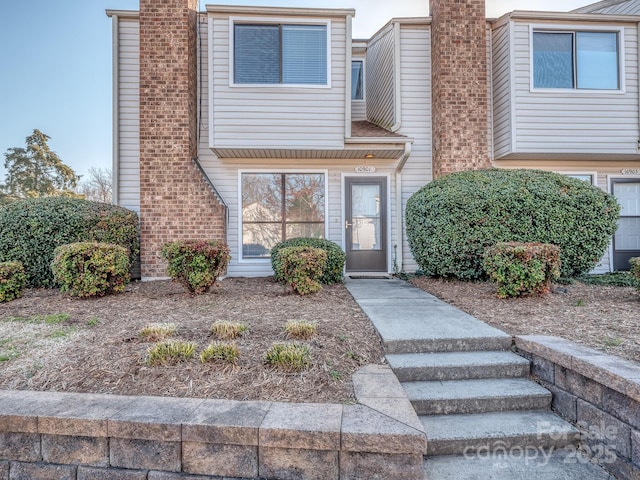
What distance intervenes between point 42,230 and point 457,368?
20.9 feet

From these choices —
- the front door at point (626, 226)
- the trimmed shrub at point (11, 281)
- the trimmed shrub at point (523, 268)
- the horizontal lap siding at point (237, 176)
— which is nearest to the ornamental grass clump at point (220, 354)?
the trimmed shrub at point (523, 268)

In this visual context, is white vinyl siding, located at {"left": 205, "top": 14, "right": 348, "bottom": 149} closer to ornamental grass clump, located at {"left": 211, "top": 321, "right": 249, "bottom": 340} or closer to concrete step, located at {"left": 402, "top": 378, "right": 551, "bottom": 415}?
ornamental grass clump, located at {"left": 211, "top": 321, "right": 249, "bottom": 340}

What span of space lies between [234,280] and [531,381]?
5.33m

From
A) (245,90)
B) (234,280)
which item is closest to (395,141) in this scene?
(245,90)

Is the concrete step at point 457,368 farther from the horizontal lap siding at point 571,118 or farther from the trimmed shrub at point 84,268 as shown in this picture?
the horizontal lap siding at point 571,118

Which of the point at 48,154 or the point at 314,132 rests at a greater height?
the point at 48,154

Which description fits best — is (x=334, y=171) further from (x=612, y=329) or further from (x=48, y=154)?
(x=48, y=154)

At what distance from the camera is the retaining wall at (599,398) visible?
2.05 metres

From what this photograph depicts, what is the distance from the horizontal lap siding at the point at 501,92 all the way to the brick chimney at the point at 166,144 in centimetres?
618

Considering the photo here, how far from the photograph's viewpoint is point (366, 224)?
7766 millimetres

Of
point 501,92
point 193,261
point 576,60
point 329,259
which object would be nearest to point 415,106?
point 501,92

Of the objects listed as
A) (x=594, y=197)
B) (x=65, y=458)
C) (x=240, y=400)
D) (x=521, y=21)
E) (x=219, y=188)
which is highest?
(x=521, y=21)

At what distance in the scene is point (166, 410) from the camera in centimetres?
212

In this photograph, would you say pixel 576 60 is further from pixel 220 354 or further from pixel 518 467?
pixel 220 354
